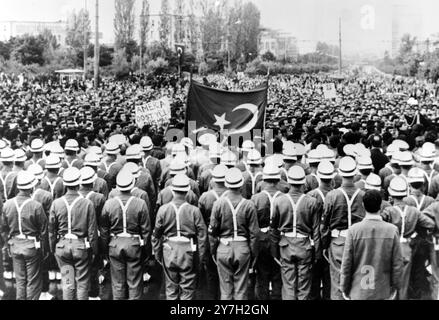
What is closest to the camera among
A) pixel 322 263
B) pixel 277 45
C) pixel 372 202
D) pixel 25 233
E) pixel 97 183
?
pixel 372 202

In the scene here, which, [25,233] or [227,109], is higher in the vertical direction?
[227,109]

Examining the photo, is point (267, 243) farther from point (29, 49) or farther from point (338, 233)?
point (29, 49)

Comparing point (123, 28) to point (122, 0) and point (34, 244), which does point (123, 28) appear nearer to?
point (122, 0)

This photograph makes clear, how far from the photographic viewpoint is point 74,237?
224 inches

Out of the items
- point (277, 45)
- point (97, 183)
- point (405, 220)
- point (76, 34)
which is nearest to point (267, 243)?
point (405, 220)

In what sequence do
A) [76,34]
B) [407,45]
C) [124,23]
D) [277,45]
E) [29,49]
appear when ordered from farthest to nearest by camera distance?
[277,45]
[124,23]
[76,34]
[407,45]
[29,49]

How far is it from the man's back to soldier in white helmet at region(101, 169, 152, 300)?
7.45 feet

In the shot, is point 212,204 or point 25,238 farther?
point 212,204

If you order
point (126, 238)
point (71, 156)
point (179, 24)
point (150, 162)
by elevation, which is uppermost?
point (179, 24)

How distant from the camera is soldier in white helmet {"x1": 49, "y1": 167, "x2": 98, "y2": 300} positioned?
5.67m

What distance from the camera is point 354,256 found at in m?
4.46

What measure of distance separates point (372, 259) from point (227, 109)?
4.82 m
